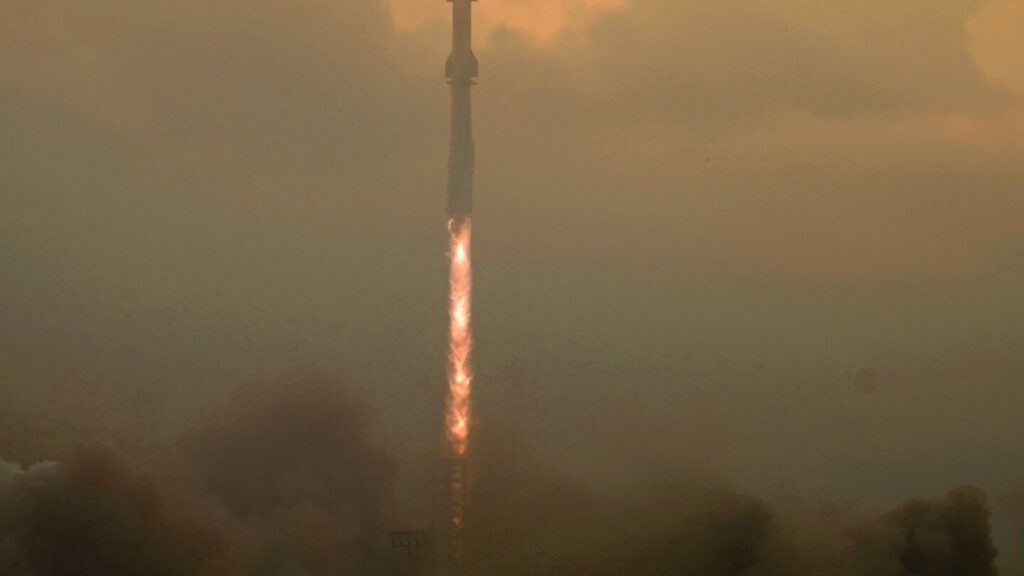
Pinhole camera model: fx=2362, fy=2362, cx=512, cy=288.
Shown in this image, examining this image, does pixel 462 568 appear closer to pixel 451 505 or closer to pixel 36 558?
pixel 451 505

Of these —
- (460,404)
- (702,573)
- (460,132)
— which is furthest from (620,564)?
(460,132)

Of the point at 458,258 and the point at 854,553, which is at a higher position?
the point at 458,258

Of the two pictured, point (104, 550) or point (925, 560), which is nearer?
point (104, 550)

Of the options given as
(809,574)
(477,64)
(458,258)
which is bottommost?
(809,574)

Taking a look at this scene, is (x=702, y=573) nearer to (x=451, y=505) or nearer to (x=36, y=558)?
(x=451, y=505)

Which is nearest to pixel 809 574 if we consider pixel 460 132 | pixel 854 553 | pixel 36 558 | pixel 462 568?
pixel 854 553

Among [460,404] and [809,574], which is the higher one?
[460,404]
